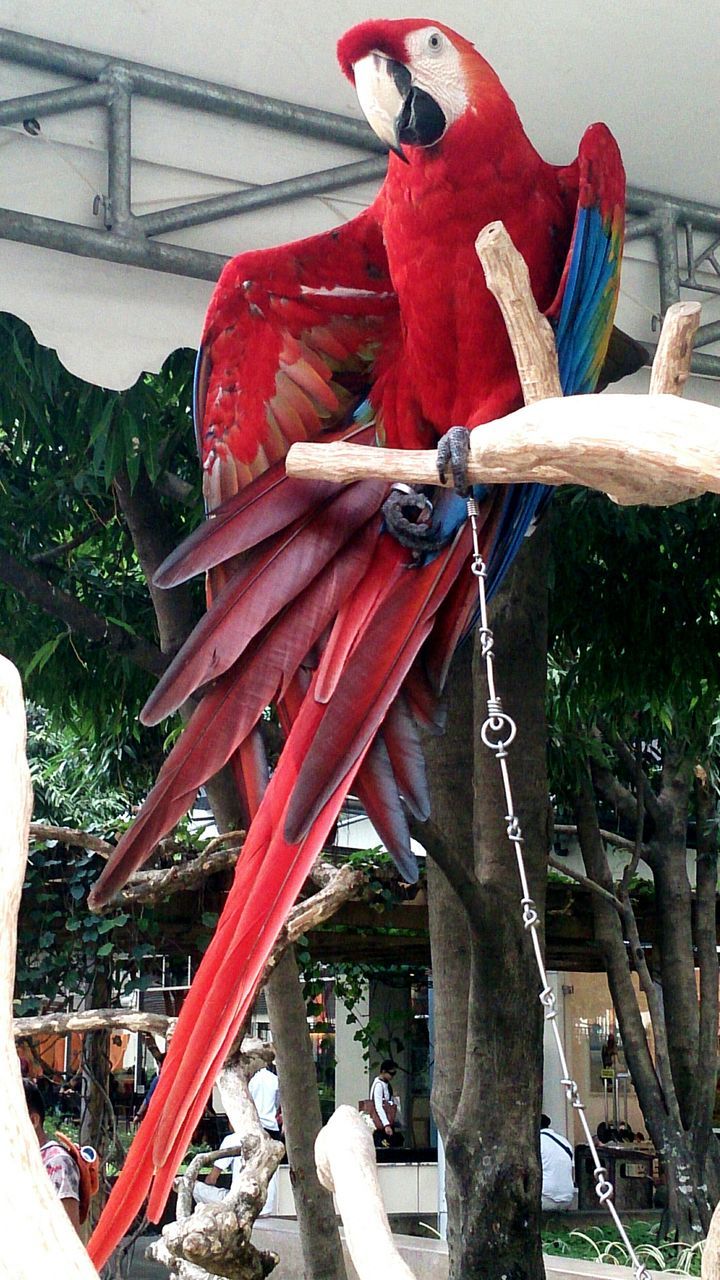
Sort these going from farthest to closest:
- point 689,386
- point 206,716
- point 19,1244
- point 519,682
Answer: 1. point 519,682
2. point 689,386
3. point 206,716
4. point 19,1244

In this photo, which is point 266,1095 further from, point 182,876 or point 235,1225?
point 235,1225

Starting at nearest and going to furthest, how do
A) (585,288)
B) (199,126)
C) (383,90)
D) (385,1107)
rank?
(383,90) < (585,288) < (199,126) < (385,1107)

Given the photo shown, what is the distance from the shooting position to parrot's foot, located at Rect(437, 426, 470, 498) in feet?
3.90

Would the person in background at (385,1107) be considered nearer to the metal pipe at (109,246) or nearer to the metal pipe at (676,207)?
the metal pipe at (676,207)

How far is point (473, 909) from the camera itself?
6.95 feet

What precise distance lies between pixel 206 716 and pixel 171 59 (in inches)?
36.6

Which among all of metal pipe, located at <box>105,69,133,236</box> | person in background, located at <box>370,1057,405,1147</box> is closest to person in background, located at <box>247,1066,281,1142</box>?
person in background, located at <box>370,1057,405,1147</box>

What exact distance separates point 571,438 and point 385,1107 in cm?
607

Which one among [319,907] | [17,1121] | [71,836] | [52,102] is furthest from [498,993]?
[17,1121]

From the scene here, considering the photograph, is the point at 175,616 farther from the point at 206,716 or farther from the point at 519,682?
the point at 206,716

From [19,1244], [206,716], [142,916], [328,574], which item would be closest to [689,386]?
[328,574]

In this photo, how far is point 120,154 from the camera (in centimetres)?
169

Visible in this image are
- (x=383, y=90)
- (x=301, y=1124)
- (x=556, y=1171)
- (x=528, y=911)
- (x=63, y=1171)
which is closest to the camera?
(x=528, y=911)

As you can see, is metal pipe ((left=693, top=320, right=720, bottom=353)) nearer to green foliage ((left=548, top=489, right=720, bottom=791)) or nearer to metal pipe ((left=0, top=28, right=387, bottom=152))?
metal pipe ((left=0, top=28, right=387, bottom=152))
